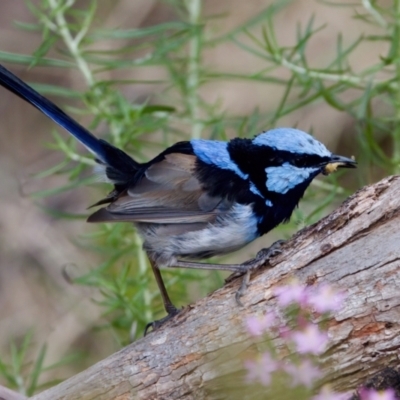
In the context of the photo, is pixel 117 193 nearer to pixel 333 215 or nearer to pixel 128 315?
pixel 128 315

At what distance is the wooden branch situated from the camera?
181cm

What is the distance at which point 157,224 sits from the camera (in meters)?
2.60

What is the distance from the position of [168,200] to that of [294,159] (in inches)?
17.2

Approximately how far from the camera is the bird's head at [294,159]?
2.48m

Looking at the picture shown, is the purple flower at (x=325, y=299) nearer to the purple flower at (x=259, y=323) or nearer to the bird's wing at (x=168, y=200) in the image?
the purple flower at (x=259, y=323)

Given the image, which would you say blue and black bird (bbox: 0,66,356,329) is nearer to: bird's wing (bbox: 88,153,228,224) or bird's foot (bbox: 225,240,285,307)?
bird's wing (bbox: 88,153,228,224)

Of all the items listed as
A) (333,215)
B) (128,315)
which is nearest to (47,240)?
(128,315)

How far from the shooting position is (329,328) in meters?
1.81

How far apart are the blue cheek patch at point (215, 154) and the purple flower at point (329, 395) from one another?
3.13 feet

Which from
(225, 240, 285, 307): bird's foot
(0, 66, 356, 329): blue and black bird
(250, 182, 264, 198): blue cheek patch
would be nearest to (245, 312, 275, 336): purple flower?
(225, 240, 285, 307): bird's foot

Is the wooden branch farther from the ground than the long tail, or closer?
closer

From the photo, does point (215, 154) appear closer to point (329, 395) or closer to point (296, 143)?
point (296, 143)

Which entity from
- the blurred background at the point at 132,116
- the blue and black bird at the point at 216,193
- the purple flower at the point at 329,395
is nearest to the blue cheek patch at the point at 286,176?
the blue and black bird at the point at 216,193

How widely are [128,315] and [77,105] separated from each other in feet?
8.50
